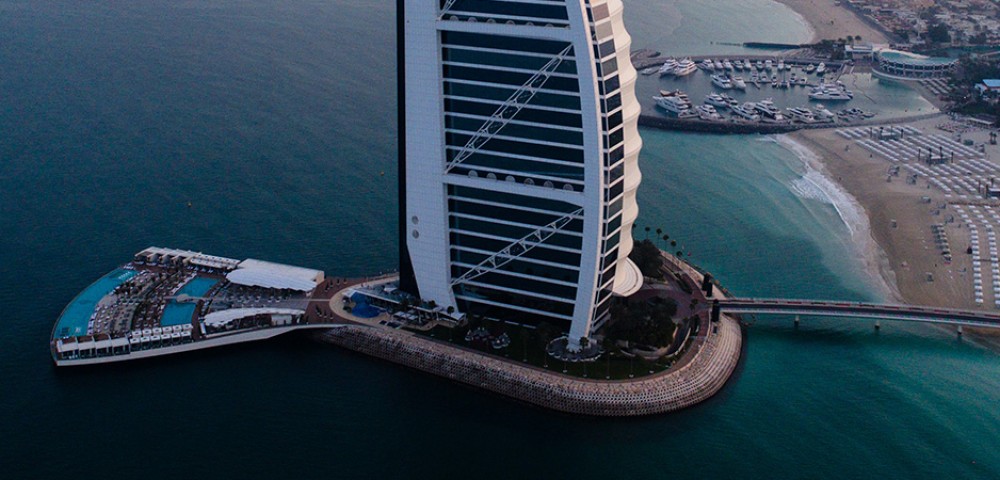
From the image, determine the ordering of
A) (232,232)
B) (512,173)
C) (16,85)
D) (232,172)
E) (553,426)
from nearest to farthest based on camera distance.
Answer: (553,426) → (512,173) → (232,232) → (232,172) → (16,85)

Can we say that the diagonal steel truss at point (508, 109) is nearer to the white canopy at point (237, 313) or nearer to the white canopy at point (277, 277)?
the white canopy at point (277, 277)

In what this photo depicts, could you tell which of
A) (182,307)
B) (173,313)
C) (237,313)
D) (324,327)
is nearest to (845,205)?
(324,327)

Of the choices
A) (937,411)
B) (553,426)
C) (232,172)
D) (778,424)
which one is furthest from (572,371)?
(232,172)

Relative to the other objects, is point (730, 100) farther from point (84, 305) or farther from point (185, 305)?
point (84, 305)

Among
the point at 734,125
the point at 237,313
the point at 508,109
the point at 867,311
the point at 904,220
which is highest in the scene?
the point at 508,109

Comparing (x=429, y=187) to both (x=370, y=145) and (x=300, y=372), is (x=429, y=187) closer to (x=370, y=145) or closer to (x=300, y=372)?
(x=300, y=372)
